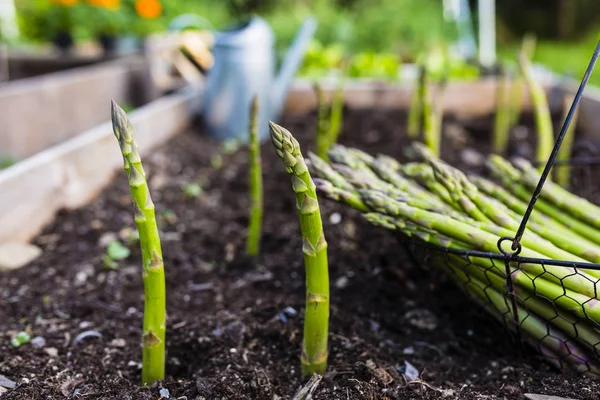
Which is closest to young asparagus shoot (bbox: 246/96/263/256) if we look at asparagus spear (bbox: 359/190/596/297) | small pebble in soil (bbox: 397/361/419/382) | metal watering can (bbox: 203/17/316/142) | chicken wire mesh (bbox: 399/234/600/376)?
asparagus spear (bbox: 359/190/596/297)

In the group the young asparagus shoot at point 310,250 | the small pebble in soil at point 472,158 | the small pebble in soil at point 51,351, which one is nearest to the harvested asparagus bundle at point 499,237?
the young asparagus shoot at point 310,250

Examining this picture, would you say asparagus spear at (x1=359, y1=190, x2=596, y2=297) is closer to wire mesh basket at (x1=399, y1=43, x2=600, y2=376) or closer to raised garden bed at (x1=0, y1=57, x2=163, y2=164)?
wire mesh basket at (x1=399, y1=43, x2=600, y2=376)

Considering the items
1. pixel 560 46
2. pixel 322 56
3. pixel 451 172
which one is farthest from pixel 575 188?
pixel 560 46

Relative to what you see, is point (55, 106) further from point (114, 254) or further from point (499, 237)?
point (499, 237)

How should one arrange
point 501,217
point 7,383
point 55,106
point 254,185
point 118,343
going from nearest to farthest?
point 7,383 < point 501,217 < point 118,343 < point 254,185 < point 55,106

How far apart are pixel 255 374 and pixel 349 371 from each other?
0.24 metres

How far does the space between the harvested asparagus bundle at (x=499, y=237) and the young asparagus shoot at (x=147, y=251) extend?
0.46 m

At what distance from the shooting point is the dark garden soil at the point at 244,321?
4.71 feet

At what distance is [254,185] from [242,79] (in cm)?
203

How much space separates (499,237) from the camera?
1.48 metres

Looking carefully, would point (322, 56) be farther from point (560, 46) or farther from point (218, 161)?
point (560, 46)

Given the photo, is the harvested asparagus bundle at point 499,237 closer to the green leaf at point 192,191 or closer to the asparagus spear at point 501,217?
the asparagus spear at point 501,217

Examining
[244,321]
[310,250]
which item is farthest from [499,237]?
[244,321]

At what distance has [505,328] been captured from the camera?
1.57 metres
